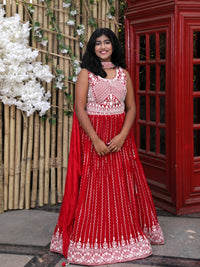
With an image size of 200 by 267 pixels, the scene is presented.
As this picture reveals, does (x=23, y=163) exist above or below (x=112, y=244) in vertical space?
above

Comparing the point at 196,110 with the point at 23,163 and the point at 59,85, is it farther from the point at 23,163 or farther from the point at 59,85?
the point at 23,163

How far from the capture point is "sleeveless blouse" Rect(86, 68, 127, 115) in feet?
10.6

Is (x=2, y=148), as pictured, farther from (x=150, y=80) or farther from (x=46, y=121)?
(x=150, y=80)

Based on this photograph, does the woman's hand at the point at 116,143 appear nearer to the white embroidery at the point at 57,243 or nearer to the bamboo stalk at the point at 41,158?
the white embroidery at the point at 57,243

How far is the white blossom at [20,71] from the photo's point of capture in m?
4.03

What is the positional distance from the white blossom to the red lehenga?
105cm

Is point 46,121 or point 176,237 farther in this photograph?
point 46,121

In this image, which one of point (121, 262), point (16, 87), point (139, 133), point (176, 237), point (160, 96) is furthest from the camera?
point (139, 133)

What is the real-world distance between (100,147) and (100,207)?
48 cm

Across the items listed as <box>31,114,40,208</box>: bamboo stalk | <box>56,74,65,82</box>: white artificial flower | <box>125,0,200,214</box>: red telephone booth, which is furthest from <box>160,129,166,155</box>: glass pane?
<box>31,114,40,208</box>: bamboo stalk

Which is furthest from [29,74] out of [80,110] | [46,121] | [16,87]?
[80,110]

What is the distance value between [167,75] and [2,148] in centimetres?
197

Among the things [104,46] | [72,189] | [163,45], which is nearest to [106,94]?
[104,46]

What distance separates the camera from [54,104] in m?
4.57
